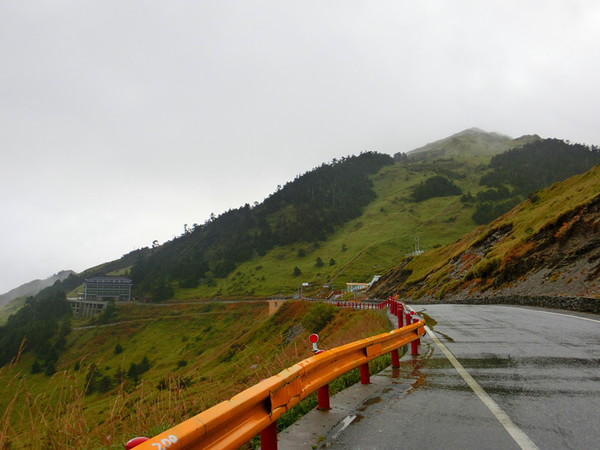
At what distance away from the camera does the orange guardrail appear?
212 centimetres

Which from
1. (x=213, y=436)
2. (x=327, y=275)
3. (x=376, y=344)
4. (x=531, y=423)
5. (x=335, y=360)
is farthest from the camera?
(x=327, y=275)

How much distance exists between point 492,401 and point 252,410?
3.39 meters

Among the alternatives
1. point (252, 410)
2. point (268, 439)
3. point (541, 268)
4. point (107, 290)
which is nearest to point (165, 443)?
point (252, 410)

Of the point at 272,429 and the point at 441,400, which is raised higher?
the point at 272,429

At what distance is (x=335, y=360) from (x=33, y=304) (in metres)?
169

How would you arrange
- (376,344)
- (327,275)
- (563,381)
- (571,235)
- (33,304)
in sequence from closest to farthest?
(563,381) < (376,344) < (571,235) < (327,275) < (33,304)

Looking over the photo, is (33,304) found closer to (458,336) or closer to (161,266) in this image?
(161,266)

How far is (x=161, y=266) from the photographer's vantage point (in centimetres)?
16512

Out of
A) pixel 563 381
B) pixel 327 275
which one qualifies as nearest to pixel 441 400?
pixel 563 381

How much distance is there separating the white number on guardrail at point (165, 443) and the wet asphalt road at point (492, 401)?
205 centimetres

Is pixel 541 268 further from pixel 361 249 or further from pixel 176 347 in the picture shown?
pixel 361 249

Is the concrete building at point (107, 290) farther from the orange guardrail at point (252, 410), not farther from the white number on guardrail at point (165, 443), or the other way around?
the white number on guardrail at point (165, 443)

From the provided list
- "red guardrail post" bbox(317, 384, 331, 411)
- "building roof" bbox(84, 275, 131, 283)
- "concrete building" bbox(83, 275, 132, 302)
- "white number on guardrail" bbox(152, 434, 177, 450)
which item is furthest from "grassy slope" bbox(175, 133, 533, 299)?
"white number on guardrail" bbox(152, 434, 177, 450)

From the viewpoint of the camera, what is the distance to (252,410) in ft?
9.67
